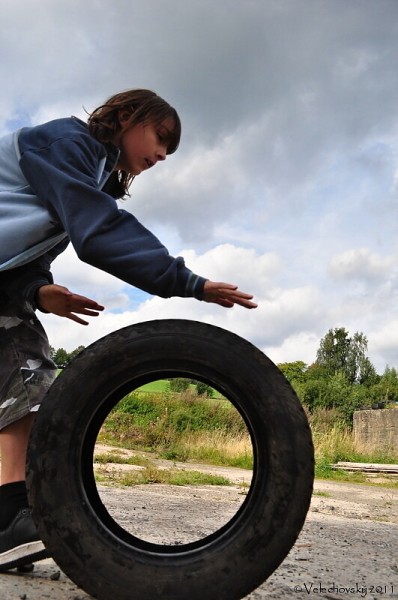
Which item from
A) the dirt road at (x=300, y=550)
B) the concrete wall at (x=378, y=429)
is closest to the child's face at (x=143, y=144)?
the dirt road at (x=300, y=550)

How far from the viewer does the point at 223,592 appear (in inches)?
53.6

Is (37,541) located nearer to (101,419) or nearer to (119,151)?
(101,419)

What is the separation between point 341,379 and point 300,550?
93.1 ft

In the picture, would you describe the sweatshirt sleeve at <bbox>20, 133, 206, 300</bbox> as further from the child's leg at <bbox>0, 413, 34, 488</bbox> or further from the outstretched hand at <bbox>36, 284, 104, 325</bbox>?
the child's leg at <bbox>0, 413, 34, 488</bbox>

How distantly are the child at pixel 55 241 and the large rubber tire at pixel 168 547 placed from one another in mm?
279

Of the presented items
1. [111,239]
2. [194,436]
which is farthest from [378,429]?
[111,239]

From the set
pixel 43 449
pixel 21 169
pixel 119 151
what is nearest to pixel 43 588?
pixel 43 449

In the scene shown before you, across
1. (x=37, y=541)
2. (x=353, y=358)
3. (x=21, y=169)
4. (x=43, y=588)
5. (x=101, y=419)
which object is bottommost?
(x=43, y=588)

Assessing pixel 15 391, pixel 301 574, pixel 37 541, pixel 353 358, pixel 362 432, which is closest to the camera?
pixel 37 541

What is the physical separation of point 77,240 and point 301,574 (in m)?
1.62

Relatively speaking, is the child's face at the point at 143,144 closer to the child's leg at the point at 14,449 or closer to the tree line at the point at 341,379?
the child's leg at the point at 14,449

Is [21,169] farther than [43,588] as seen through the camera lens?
Yes

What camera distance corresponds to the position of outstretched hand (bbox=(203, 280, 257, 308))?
5.65ft

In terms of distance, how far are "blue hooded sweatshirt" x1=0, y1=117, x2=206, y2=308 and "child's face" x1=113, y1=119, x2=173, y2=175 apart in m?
0.07
